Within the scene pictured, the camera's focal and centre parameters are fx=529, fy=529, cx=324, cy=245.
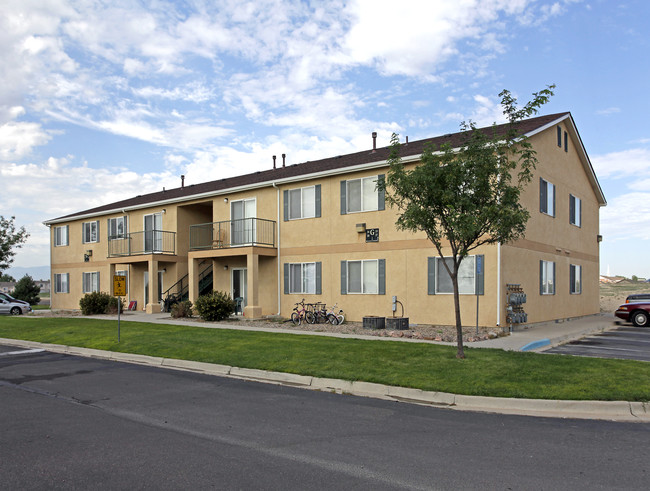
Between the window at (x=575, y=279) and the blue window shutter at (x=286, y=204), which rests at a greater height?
the blue window shutter at (x=286, y=204)

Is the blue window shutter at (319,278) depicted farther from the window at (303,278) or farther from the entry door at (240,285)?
the entry door at (240,285)

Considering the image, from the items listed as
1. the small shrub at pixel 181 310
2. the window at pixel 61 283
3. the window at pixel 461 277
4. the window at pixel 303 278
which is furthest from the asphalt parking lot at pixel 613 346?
the window at pixel 61 283

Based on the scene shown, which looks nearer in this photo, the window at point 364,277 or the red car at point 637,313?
the window at point 364,277

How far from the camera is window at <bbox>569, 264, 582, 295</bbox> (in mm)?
24184

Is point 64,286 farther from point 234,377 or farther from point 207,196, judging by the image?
point 234,377

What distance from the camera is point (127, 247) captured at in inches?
1174

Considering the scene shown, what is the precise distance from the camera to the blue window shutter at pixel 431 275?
1869 cm

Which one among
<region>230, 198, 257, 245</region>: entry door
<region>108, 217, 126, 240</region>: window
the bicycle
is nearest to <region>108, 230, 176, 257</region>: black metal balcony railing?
<region>108, 217, 126, 240</region>: window

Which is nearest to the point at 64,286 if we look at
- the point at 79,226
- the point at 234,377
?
the point at 79,226

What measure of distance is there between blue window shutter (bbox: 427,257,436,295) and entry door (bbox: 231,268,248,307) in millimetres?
9595

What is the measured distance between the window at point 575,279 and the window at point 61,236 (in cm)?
3047

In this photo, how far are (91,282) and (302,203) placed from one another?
17.3 m

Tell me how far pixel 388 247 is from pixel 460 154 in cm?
941

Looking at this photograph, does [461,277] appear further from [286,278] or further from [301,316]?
[286,278]
